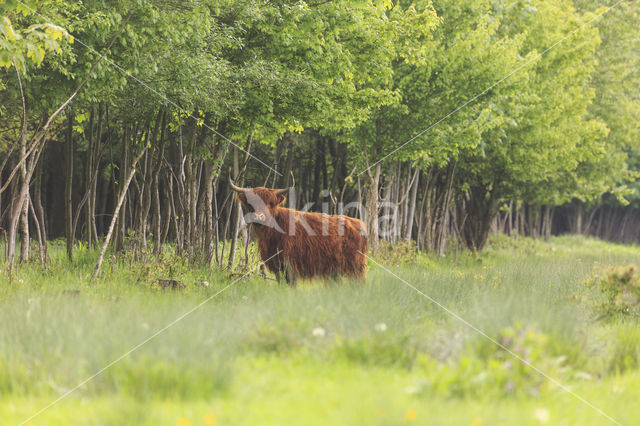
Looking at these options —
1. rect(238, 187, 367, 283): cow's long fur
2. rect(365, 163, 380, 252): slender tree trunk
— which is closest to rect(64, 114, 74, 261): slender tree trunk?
rect(238, 187, 367, 283): cow's long fur

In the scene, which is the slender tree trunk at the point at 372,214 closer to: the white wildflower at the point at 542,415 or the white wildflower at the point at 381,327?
the white wildflower at the point at 381,327

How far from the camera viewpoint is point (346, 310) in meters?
5.92

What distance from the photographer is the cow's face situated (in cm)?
841

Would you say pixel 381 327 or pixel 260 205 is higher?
pixel 260 205

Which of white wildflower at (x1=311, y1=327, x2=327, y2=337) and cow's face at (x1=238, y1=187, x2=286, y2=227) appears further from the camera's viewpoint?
cow's face at (x1=238, y1=187, x2=286, y2=227)

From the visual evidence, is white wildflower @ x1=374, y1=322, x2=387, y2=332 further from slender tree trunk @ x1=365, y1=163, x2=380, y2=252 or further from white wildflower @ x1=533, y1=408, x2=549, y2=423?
slender tree trunk @ x1=365, y1=163, x2=380, y2=252

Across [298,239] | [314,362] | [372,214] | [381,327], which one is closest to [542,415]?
[381,327]

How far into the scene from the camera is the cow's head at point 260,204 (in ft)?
27.6

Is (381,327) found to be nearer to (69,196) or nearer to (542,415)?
(542,415)

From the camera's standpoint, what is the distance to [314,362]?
193 inches

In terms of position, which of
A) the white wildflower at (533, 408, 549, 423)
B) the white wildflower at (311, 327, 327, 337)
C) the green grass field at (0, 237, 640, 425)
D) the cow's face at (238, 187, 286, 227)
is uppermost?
the cow's face at (238, 187, 286, 227)

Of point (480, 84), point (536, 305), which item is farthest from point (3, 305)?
point (480, 84)

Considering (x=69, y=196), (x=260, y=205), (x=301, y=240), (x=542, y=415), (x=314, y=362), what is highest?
(x=260, y=205)

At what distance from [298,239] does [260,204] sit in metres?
0.76
